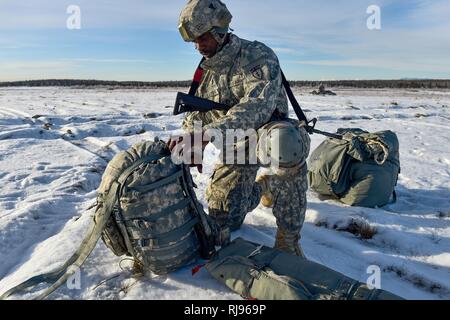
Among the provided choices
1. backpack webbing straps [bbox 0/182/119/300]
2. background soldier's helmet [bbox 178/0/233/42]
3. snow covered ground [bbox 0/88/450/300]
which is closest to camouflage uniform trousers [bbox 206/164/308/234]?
snow covered ground [bbox 0/88/450/300]

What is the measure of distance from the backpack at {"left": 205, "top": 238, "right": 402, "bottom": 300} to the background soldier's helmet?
167 cm

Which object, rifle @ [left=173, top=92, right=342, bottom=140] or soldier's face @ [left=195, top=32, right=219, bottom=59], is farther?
rifle @ [left=173, top=92, right=342, bottom=140]

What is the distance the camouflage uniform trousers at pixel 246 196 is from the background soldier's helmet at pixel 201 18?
3.68 ft

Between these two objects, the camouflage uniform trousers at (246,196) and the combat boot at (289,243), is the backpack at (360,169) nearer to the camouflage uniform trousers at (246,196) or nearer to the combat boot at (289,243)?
the camouflage uniform trousers at (246,196)

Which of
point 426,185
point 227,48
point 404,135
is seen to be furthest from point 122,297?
point 404,135

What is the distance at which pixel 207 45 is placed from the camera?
3.11m

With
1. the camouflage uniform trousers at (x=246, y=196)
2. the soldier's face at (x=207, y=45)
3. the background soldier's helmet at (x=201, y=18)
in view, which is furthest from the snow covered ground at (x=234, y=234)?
the background soldier's helmet at (x=201, y=18)

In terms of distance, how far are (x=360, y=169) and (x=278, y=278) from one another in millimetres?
2573

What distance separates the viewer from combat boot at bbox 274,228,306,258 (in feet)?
10.1

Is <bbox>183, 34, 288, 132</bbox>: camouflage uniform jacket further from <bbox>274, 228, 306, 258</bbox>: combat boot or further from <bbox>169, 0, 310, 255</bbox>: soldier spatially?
<bbox>274, 228, 306, 258</bbox>: combat boot

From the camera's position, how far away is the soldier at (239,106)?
2.89 metres

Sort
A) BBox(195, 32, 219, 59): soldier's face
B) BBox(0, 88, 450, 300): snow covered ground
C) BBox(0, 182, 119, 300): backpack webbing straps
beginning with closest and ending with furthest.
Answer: BBox(0, 182, 119, 300): backpack webbing straps
BBox(0, 88, 450, 300): snow covered ground
BBox(195, 32, 219, 59): soldier's face

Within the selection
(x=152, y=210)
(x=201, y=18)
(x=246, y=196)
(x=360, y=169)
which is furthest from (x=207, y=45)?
(x=360, y=169)

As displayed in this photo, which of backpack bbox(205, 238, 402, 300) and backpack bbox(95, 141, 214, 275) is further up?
backpack bbox(95, 141, 214, 275)
